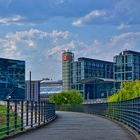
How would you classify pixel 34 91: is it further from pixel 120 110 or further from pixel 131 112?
pixel 131 112

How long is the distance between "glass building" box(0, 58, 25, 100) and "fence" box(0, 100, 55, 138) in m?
138

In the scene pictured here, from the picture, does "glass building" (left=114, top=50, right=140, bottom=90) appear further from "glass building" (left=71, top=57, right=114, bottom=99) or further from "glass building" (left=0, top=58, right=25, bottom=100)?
"glass building" (left=0, top=58, right=25, bottom=100)

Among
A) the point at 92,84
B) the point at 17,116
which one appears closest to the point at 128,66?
the point at 92,84

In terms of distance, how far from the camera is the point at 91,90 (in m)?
184

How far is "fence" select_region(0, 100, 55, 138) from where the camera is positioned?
20.4m

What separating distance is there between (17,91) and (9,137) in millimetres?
156580

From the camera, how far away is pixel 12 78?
181 meters

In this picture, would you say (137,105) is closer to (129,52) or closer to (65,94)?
(65,94)

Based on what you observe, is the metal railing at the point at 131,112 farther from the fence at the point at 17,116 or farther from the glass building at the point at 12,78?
the glass building at the point at 12,78

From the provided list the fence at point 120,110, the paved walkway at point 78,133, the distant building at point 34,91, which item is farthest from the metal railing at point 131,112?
the distant building at point 34,91

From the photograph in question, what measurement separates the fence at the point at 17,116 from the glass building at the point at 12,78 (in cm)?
13792

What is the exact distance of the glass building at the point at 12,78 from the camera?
555ft

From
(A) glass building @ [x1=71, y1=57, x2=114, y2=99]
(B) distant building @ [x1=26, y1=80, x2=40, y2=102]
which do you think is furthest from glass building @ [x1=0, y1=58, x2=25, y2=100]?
(B) distant building @ [x1=26, y1=80, x2=40, y2=102]

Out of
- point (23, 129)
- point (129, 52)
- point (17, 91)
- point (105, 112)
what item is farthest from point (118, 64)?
point (23, 129)
